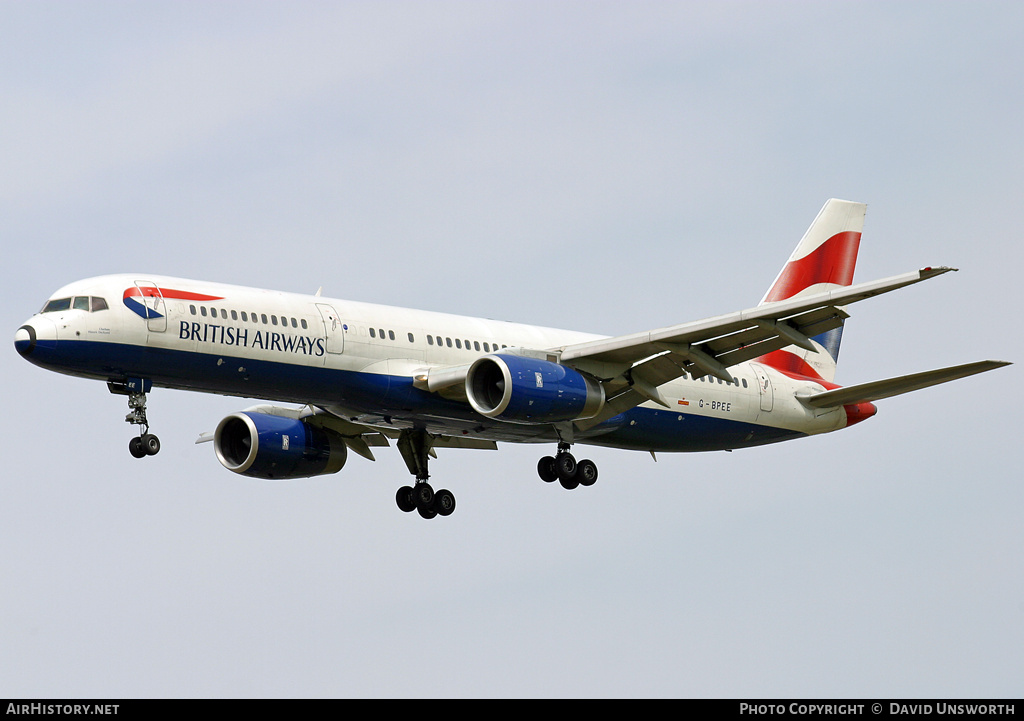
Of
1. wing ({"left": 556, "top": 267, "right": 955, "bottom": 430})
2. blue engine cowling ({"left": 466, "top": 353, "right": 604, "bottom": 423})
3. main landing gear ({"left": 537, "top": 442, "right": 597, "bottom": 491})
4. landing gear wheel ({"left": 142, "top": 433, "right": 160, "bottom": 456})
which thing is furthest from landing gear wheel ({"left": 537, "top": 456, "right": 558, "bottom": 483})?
landing gear wheel ({"left": 142, "top": 433, "right": 160, "bottom": 456})

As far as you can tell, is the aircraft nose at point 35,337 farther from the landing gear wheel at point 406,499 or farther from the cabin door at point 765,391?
the cabin door at point 765,391

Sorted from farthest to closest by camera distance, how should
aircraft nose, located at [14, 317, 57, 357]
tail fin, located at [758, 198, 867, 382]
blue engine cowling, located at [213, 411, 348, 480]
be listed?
tail fin, located at [758, 198, 867, 382] → blue engine cowling, located at [213, 411, 348, 480] → aircraft nose, located at [14, 317, 57, 357]

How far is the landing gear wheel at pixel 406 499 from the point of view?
4584cm

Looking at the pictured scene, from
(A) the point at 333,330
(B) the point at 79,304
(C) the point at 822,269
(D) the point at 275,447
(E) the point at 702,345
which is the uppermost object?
(C) the point at 822,269

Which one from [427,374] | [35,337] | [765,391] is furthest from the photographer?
[765,391]

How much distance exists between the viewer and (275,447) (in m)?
44.6

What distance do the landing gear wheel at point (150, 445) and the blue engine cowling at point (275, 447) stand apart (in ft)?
23.4

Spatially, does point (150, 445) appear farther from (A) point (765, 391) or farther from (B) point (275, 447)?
(A) point (765, 391)

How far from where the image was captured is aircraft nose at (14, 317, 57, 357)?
36.0 meters

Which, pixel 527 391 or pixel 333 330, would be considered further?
pixel 333 330

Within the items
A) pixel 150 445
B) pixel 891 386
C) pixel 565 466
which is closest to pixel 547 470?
pixel 565 466

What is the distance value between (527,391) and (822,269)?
51.7 feet

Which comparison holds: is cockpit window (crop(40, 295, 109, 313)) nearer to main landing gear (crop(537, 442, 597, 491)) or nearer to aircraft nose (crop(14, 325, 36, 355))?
aircraft nose (crop(14, 325, 36, 355))

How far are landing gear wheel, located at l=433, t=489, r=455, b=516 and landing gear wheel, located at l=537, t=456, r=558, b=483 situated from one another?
13.5ft
